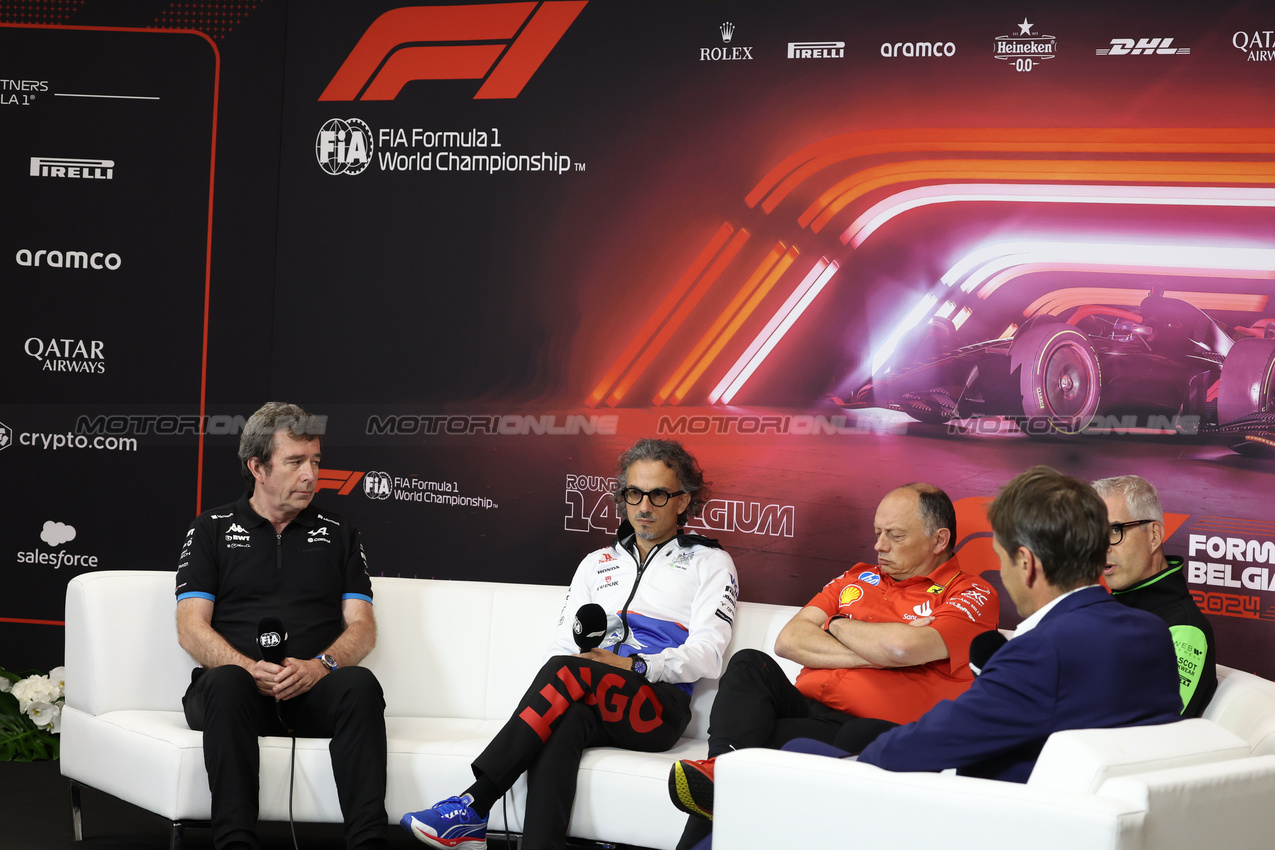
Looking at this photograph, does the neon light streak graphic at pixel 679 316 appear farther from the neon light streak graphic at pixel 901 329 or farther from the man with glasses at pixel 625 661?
the man with glasses at pixel 625 661

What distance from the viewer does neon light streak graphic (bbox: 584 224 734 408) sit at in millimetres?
4770

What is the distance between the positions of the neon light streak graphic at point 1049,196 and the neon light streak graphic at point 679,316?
0.43 meters

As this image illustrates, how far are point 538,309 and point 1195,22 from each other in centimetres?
257

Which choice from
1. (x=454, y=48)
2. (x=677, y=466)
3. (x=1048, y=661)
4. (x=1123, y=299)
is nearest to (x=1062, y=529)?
(x=1048, y=661)

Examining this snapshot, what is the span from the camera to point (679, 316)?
480 cm

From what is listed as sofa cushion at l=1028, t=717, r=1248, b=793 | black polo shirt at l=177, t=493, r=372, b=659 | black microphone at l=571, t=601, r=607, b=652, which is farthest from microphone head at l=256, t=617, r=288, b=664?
sofa cushion at l=1028, t=717, r=1248, b=793

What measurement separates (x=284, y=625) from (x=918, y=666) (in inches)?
69.0

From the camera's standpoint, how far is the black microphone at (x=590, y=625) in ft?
11.0

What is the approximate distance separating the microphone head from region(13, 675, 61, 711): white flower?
63.7 inches

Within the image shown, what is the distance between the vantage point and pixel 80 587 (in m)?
3.58

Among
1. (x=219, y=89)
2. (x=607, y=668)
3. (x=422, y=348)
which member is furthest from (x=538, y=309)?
(x=607, y=668)

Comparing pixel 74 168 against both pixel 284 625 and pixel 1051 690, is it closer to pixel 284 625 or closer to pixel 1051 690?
pixel 284 625

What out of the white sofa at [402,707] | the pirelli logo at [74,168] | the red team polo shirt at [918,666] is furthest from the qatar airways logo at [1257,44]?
the pirelli logo at [74,168]

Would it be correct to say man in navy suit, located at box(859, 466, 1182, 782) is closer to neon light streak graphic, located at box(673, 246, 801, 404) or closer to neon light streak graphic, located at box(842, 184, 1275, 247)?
neon light streak graphic, located at box(842, 184, 1275, 247)
